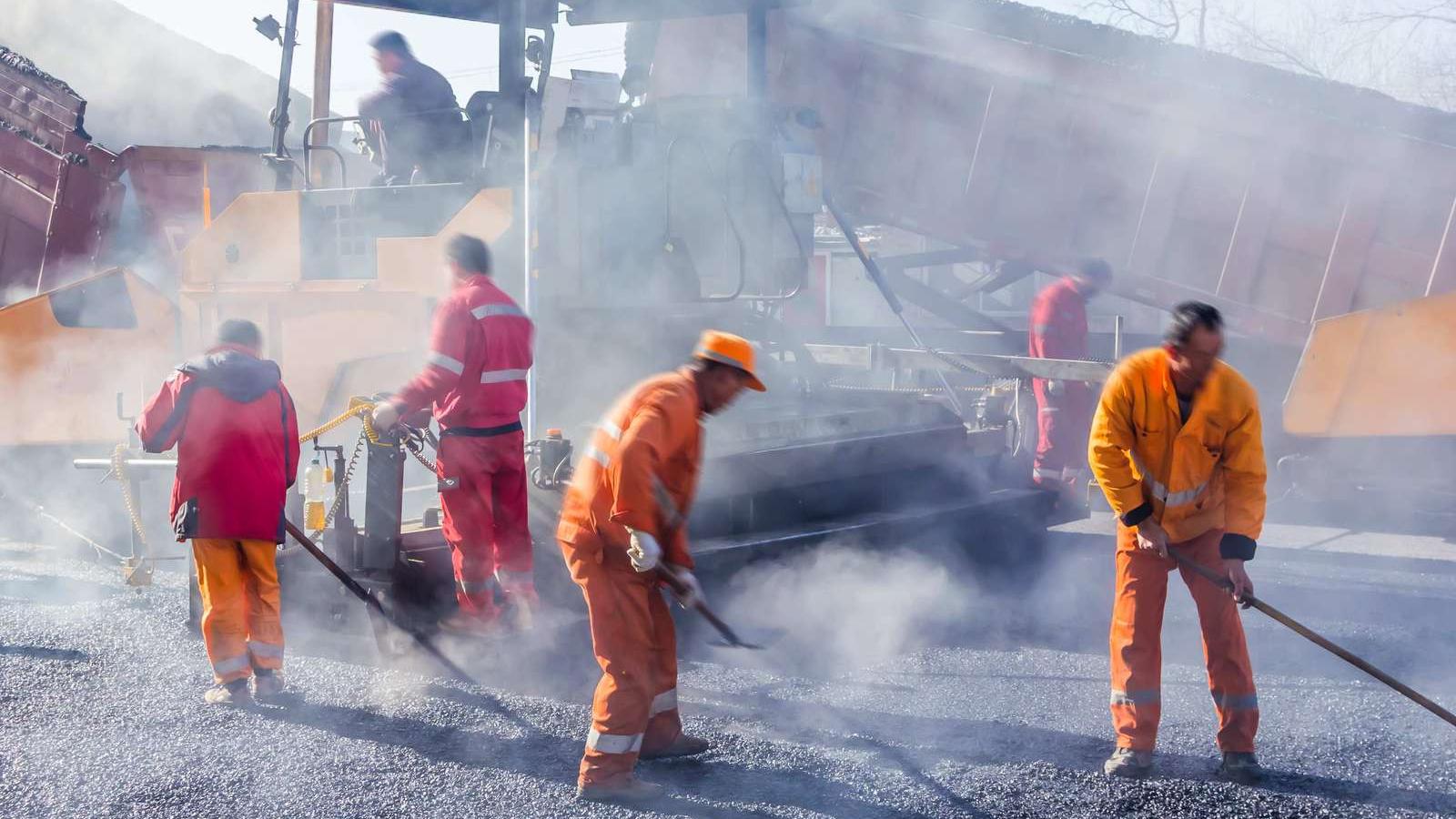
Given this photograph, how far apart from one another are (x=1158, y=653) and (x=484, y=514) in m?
2.33

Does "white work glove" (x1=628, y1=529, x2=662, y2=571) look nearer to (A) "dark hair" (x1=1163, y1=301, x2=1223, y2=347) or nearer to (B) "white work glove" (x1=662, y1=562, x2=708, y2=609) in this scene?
(B) "white work glove" (x1=662, y1=562, x2=708, y2=609)

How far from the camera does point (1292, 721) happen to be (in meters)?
3.98

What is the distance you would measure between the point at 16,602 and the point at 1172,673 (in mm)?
5105

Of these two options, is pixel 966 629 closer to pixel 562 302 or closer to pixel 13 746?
pixel 562 302

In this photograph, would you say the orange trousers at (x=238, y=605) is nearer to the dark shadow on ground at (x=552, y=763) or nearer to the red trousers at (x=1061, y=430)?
the dark shadow on ground at (x=552, y=763)

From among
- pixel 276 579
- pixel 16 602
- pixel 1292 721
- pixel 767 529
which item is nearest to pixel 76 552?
pixel 16 602

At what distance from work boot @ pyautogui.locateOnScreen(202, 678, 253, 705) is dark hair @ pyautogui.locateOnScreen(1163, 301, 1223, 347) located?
3.25 meters

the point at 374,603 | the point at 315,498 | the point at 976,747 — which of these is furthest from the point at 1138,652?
the point at 315,498

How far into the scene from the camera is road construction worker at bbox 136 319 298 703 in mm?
4223

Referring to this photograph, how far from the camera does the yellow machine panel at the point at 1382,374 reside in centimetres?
690

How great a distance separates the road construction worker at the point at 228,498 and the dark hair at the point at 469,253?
0.80 m

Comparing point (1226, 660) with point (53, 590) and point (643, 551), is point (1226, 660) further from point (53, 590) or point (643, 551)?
point (53, 590)

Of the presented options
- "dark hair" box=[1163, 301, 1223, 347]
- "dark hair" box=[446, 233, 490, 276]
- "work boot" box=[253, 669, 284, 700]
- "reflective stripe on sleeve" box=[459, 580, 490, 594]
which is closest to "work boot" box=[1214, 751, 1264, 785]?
"dark hair" box=[1163, 301, 1223, 347]

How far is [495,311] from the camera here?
4449 millimetres
